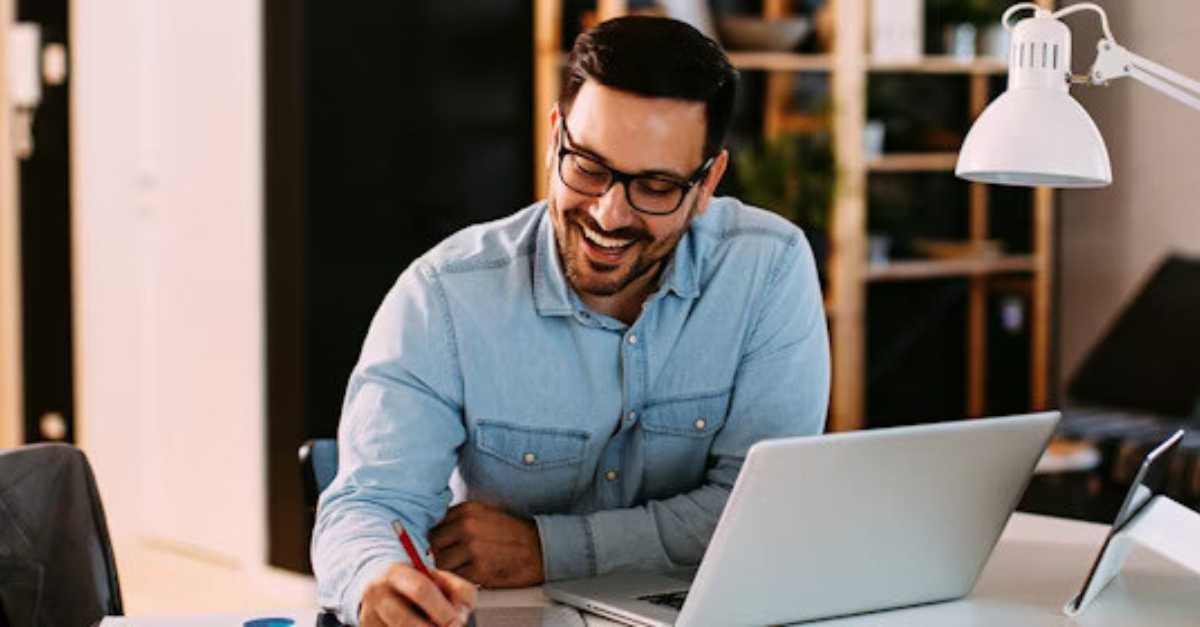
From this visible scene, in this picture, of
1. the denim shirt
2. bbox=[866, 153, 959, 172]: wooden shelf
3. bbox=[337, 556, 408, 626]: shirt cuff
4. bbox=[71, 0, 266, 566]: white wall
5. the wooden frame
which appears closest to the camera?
bbox=[337, 556, 408, 626]: shirt cuff

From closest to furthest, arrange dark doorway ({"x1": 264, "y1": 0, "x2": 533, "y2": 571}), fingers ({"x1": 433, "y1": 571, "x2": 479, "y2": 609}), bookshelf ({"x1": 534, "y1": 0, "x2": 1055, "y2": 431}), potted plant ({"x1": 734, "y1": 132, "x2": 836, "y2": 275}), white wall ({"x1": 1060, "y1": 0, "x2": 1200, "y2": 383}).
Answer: fingers ({"x1": 433, "y1": 571, "x2": 479, "y2": 609}) < white wall ({"x1": 1060, "y1": 0, "x2": 1200, "y2": 383}) < dark doorway ({"x1": 264, "y1": 0, "x2": 533, "y2": 571}) < potted plant ({"x1": 734, "y1": 132, "x2": 836, "y2": 275}) < bookshelf ({"x1": 534, "y1": 0, "x2": 1055, "y2": 431})

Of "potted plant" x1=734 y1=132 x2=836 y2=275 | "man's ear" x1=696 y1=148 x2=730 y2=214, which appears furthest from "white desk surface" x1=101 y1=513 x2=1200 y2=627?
"potted plant" x1=734 y1=132 x2=836 y2=275

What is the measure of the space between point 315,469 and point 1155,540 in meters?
1.02

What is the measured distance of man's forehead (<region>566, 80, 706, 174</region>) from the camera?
2.11 meters

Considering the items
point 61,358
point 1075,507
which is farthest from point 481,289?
point 61,358

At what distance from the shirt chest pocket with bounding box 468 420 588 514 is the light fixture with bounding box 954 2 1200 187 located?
1.90 ft

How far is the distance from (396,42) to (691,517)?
2.93 metres

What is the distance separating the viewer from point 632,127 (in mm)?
2113

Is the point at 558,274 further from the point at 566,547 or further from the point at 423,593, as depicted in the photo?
the point at 423,593

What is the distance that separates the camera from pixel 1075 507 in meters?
4.54

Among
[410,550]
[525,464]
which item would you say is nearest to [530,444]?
[525,464]

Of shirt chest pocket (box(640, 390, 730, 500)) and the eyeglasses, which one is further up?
the eyeglasses

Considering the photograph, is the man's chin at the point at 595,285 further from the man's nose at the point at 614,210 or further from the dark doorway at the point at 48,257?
the dark doorway at the point at 48,257

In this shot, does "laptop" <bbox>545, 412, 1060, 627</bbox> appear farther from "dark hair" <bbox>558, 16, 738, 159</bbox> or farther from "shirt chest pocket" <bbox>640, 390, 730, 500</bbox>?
"dark hair" <bbox>558, 16, 738, 159</bbox>
